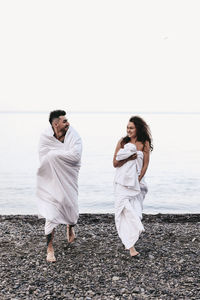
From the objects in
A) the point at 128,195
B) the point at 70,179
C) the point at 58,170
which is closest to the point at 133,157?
the point at 128,195

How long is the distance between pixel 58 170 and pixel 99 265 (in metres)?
1.52

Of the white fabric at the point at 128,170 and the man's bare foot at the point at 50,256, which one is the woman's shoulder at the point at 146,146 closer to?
the white fabric at the point at 128,170

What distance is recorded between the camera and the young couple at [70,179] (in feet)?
20.0

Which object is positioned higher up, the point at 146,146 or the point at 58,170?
the point at 146,146

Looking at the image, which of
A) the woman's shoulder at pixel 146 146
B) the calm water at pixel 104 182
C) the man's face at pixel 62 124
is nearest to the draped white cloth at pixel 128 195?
the woman's shoulder at pixel 146 146

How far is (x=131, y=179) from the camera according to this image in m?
6.23

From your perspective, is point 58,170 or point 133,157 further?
point 133,157

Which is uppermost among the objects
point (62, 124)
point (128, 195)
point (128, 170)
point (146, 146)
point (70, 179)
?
A: point (62, 124)

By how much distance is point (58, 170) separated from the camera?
6152mm

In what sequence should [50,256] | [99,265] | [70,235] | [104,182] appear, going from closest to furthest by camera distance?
[99,265] < [50,256] < [70,235] < [104,182]

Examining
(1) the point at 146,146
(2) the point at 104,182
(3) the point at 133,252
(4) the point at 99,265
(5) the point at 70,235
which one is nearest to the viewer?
(4) the point at 99,265

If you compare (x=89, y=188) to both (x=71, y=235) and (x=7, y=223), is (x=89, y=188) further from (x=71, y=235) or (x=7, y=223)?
(x=71, y=235)

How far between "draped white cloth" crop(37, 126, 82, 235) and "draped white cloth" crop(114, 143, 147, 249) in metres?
0.69

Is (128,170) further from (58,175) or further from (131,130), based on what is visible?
(58,175)
